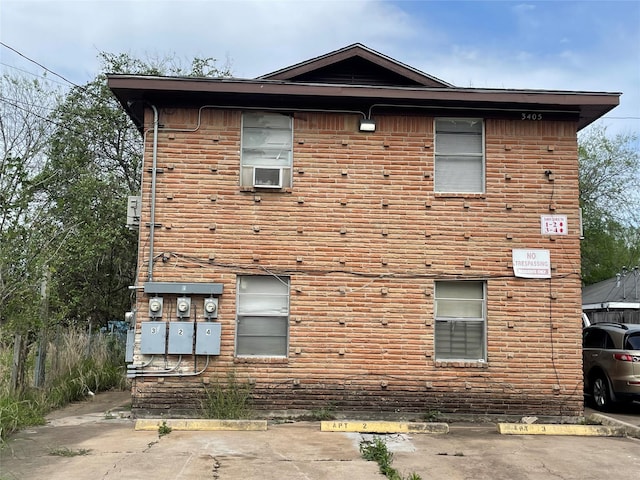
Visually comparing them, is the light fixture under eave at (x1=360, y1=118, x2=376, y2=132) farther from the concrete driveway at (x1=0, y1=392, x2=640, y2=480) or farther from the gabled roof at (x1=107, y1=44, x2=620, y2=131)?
the concrete driveway at (x1=0, y1=392, x2=640, y2=480)

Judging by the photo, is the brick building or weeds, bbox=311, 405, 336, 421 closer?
weeds, bbox=311, 405, 336, 421

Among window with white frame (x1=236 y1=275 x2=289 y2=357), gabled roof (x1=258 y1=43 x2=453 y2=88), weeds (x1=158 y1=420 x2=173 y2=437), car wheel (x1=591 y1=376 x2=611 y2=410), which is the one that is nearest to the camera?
weeds (x1=158 y1=420 x2=173 y2=437)

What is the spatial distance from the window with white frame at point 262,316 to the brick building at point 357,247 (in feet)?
0.11

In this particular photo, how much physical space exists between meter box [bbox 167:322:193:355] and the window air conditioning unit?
268 centimetres

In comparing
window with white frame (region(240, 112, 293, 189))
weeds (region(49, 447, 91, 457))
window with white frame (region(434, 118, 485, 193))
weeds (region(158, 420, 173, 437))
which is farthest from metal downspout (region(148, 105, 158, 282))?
window with white frame (region(434, 118, 485, 193))

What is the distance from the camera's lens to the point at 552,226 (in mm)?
11195

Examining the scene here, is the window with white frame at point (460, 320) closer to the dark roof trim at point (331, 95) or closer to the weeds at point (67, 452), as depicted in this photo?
the dark roof trim at point (331, 95)

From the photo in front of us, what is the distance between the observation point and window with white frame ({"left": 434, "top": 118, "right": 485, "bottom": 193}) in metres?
11.4

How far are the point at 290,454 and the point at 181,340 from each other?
3248mm

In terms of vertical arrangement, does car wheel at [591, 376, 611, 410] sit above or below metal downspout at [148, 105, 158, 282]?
below

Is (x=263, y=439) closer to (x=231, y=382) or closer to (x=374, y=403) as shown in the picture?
(x=231, y=382)

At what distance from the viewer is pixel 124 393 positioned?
14.2 meters

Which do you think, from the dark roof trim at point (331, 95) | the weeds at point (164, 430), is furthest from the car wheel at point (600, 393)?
the weeds at point (164, 430)

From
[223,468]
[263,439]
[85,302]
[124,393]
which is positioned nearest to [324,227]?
[263,439]
